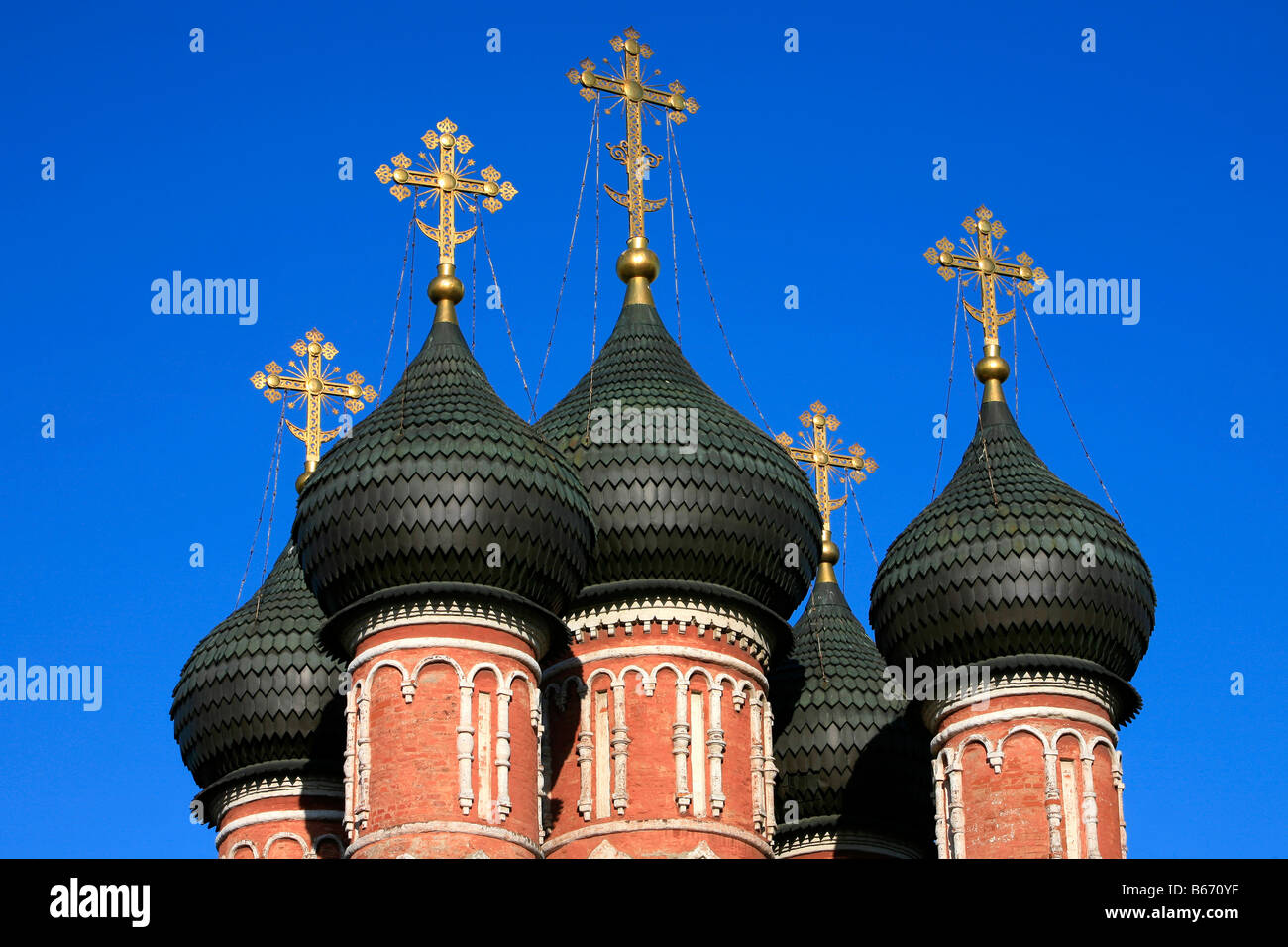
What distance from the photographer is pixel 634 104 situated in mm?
25969

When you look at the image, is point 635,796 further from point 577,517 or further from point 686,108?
point 686,108

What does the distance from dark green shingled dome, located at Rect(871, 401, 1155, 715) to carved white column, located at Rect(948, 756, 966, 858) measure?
964mm

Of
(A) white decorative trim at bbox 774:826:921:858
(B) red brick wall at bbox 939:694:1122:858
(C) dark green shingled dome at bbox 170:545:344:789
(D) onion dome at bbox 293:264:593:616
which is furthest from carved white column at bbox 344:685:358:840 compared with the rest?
(A) white decorative trim at bbox 774:826:921:858

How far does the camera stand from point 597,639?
22828 millimetres

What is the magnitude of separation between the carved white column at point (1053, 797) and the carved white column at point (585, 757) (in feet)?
12.8

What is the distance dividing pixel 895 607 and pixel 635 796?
2908 millimetres

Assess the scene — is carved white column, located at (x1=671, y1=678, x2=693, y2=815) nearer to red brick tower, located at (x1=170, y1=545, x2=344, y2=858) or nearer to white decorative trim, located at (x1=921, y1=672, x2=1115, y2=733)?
white decorative trim, located at (x1=921, y1=672, x2=1115, y2=733)

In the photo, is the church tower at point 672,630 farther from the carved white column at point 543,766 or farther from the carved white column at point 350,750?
the carved white column at point 350,750

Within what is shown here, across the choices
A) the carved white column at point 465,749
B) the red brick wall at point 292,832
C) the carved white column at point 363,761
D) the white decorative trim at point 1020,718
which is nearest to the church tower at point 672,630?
the carved white column at point 465,749

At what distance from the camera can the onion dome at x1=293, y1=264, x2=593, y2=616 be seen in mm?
20531

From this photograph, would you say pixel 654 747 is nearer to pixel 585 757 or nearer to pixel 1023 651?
pixel 585 757

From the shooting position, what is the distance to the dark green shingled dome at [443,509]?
20.5 meters

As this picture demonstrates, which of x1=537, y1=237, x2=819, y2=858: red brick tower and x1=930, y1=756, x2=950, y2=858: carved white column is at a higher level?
x1=537, y1=237, x2=819, y2=858: red brick tower
